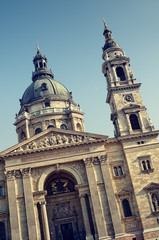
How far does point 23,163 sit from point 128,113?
1573 centimetres

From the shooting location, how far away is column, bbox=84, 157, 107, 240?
29328mm

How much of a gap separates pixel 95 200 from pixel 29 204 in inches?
303

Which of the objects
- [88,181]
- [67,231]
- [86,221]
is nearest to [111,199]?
[88,181]

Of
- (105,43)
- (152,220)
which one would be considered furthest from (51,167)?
(105,43)

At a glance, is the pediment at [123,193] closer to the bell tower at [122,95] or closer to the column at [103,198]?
the column at [103,198]

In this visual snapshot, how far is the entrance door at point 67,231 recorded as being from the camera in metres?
32.4

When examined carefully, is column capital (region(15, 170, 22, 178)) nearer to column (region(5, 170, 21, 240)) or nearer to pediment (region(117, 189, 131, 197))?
column (region(5, 170, 21, 240))

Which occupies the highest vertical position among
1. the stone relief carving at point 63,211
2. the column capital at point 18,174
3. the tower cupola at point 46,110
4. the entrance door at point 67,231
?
the tower cupola at point 46,110

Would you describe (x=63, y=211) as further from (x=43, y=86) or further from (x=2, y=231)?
(x=43, y=86)

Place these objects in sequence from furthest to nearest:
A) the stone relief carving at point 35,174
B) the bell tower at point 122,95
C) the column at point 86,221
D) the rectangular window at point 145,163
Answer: the bell tower at point 122,95 → the rectangular window at point 145,163 → the stone relief carving at point 35,174 → the column at point 86,221

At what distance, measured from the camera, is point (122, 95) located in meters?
37.8

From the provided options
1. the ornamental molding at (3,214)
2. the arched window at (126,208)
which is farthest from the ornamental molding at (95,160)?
the ornamental molding at (3,214)

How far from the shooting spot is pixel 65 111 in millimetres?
46938

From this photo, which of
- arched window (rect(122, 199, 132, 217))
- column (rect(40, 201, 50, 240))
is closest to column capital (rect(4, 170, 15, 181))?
column (rect(40, 201, 50, 240))
